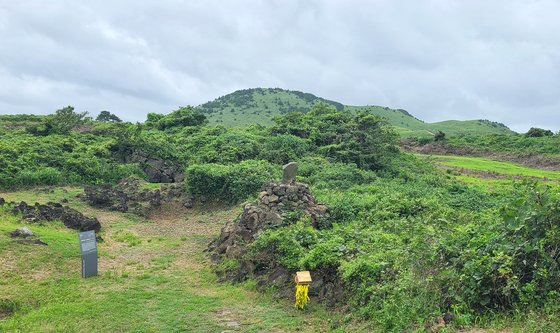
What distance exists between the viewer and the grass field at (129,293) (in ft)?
28.8

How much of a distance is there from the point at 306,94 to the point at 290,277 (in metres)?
107

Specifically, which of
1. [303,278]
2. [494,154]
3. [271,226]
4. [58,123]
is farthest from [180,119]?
[303,278]

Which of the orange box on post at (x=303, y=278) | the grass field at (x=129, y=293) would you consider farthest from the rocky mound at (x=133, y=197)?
the orange box on post at (x=303, y=278)

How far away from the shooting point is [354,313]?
8.35m

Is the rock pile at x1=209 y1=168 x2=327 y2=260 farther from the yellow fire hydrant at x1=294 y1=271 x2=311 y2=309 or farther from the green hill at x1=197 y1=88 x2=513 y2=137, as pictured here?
the green hill at x1=197 y1=88 x2=513 y2=137

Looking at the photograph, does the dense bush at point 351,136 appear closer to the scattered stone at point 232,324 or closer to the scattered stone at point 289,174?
the scattered stone at point 289,174

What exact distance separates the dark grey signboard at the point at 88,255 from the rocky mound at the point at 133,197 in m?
9.40

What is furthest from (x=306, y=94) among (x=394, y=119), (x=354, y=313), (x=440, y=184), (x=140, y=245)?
(x=354, y=313)

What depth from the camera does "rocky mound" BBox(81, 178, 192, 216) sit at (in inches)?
874

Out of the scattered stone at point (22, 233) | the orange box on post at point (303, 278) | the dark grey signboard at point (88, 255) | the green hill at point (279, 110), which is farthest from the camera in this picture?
the green hill at point (279, 110)

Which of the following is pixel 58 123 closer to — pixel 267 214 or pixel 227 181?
pixel 227 181

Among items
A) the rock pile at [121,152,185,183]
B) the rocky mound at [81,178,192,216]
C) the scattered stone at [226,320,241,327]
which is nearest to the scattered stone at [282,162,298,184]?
the scattered stone at [226,320,241,327]

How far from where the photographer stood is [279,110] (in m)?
92.8

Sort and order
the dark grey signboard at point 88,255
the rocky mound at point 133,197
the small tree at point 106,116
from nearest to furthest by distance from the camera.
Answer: the dark grey signboard at point 88,255 < the rocky mound at point 133,197 < the small tree at point 106,116
